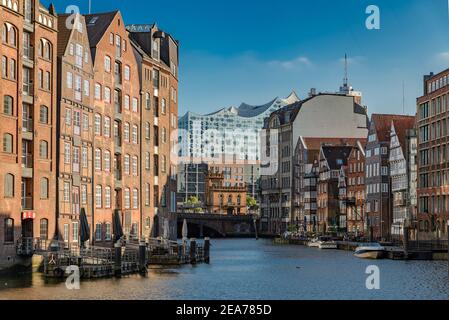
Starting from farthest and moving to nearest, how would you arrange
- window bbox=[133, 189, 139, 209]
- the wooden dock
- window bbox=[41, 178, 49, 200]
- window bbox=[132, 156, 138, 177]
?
window bbox=[133, 189, 139, 209]
window bbox=[132, 156, 138, 177]
window bbox=[41, 178, 49, 200]
the wooden dock

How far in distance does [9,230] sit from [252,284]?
17162mm

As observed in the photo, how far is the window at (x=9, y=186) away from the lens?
6107 centimetres

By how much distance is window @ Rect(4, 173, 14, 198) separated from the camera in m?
61.1

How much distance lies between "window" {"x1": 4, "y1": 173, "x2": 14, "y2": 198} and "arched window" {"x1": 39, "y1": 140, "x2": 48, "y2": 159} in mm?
5201

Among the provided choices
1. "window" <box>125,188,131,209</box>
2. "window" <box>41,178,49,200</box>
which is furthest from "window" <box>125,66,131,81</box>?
"window" <box>41,178,49,200</box>

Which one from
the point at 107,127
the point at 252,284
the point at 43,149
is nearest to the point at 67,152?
the point at 43,149

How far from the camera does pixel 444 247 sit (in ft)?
320

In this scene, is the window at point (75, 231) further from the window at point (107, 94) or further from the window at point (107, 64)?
the window at point (107, 64)

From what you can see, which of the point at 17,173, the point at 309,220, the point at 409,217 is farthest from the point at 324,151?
the point at 17,173

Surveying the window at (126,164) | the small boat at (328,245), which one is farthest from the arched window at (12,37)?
the small boat at (328,245)

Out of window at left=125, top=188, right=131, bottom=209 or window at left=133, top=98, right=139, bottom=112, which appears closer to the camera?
window at left=125, top=188, right=131, bottom=209

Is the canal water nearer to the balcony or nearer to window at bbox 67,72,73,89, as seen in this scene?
the balcony
